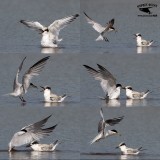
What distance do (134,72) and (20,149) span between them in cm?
290

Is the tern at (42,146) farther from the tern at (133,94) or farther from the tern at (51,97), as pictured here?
the tern at (133,94)

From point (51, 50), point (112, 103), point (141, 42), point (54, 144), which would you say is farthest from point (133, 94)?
point (54, 144)

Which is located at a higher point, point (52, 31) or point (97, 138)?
point (52, 31)

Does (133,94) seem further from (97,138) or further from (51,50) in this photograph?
(51,50)

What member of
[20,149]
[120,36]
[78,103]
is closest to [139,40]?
[120,36]

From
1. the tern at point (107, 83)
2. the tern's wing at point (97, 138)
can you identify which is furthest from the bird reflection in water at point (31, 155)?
the tern at point (107, 83)

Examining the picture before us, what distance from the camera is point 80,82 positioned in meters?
13.8

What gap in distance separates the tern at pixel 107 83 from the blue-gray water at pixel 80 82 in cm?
9

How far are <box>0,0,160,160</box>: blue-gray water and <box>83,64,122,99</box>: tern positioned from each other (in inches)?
3.7

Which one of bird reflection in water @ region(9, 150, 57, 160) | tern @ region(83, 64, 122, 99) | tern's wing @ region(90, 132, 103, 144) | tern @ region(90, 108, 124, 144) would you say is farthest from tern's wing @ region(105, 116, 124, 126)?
bird reflection in water @ region(9, 150, 57, 160)

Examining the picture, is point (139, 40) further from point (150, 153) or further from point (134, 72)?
point (150, 153)

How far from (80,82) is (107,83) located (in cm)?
95

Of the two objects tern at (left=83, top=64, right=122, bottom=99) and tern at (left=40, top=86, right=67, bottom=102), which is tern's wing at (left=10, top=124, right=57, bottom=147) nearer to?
tern at (left=40, top=86, right=67, bottom=102)

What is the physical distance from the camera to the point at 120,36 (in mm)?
14609
